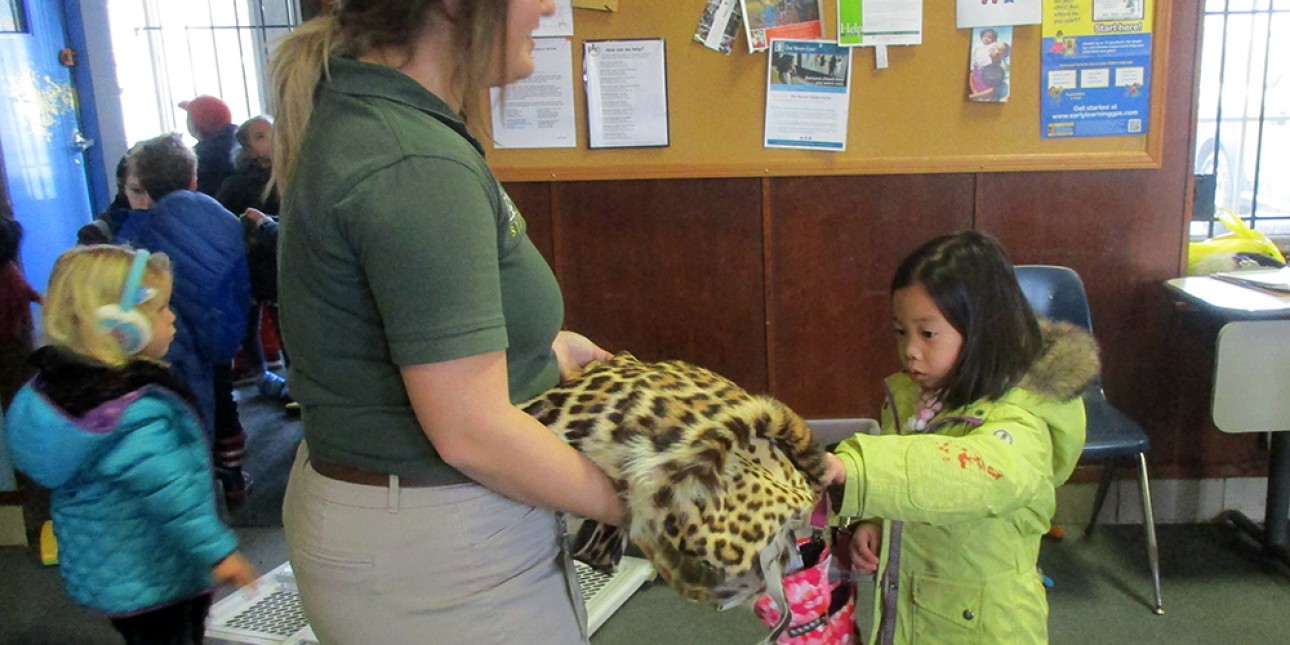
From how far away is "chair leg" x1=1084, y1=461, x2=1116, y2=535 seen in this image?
2838 mm

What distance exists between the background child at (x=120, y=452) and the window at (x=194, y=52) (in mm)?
3100

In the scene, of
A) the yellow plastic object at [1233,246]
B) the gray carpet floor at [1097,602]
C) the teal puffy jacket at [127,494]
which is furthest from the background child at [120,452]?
the yellow plastic object at [1233,246]

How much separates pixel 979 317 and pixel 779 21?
1.55 m

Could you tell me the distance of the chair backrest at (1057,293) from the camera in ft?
8.53

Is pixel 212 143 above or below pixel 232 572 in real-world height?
above

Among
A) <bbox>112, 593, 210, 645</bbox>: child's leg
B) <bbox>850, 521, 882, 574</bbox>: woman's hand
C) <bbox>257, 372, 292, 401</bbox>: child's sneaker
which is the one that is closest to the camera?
<bbox>850, 521, 882, 574</bbox>: woman's hand

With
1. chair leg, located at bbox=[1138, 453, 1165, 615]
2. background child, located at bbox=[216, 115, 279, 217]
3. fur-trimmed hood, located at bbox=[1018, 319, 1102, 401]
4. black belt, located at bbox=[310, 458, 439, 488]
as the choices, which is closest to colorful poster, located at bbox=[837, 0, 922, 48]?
chair leg, located at bbox=[1138, 453, 1165, 615]

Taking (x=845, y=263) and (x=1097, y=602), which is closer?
(x=1097, y=602)

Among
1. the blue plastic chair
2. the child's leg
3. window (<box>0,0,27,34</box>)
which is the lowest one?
the child's leg

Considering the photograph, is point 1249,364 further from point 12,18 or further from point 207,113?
point 12,18

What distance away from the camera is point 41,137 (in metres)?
4.13

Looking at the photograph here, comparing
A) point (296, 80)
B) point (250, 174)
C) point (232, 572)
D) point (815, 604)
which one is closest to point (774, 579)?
point (815, 604)

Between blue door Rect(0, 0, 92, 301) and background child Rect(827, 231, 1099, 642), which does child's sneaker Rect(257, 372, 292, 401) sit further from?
background child Rect(827, 231, 1099, 642)

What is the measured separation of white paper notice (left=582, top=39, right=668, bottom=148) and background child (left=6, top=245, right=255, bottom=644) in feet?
4.28
